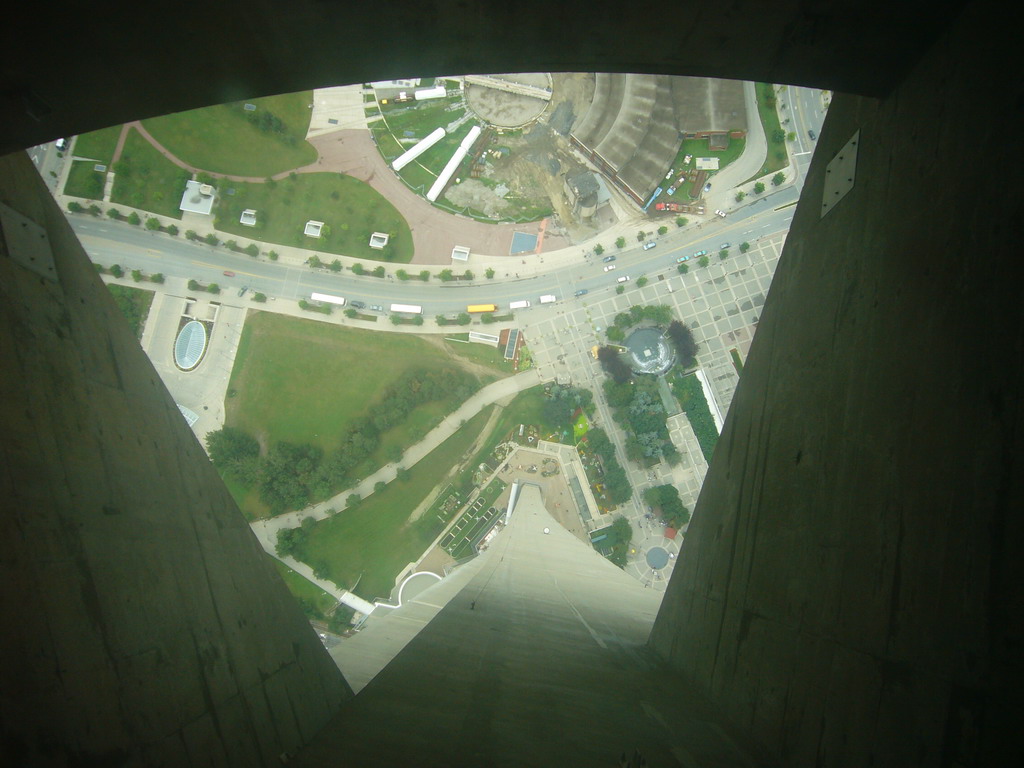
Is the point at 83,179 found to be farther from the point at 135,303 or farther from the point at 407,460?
the point at 407,460

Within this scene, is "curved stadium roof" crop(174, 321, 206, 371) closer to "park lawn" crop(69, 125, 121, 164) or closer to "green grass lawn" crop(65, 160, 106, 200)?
"green grass lawn" crop(65, 160, 106, 200)

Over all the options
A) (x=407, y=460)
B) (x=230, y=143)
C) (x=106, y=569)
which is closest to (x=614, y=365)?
(x=407, y=460)

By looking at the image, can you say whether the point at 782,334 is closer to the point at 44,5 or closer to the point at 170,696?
the point at 170,696

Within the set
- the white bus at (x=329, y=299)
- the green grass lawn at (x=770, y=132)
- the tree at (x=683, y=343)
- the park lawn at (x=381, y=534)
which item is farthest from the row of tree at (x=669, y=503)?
the white bus at (x=329, y=299)

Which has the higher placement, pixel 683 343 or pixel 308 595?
pixel 683 343

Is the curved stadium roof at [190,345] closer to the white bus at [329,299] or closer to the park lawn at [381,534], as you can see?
the white bus at [329,299]

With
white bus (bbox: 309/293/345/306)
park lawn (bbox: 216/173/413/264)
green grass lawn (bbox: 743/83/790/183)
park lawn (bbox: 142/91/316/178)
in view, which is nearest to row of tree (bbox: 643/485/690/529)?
green grass lawn (bbox: 743/83/790/183)
